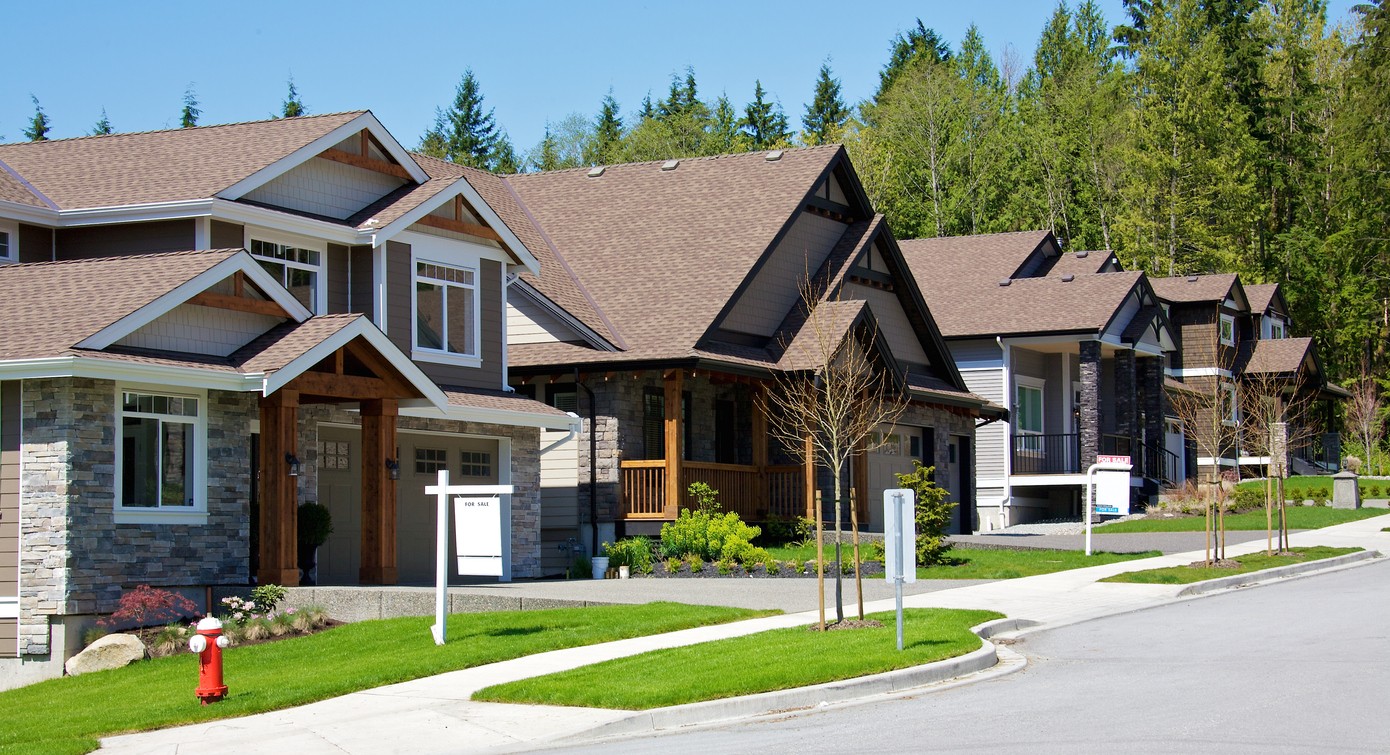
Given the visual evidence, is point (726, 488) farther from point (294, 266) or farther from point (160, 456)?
point (160, 456)

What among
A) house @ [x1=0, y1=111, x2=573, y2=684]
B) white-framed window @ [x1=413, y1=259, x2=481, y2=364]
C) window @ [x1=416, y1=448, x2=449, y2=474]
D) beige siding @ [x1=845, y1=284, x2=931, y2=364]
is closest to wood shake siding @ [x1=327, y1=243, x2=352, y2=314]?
house @ [x1=0, y1=111, x2=573, y2=684]

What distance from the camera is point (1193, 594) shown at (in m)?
21.5

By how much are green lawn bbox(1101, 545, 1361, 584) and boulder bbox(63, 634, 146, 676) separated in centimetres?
1337

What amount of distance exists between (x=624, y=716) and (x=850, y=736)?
2054 millimetres

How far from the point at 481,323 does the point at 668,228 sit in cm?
711

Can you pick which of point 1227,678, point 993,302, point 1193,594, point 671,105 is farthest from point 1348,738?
point 671,105

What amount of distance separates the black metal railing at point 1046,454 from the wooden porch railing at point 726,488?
42.8ft

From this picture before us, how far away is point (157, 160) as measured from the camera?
24.7 m

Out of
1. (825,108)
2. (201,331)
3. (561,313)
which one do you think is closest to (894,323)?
(561,313)

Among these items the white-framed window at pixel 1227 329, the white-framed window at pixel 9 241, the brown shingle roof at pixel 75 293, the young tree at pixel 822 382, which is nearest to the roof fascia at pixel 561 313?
the young tree at pixel 822 382

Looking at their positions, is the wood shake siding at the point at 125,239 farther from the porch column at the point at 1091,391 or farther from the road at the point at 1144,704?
the porch column at the point at 1091,391

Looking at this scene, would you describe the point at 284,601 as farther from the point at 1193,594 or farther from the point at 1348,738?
the point at 1348,738

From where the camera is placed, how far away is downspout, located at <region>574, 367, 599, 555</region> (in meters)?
27.5

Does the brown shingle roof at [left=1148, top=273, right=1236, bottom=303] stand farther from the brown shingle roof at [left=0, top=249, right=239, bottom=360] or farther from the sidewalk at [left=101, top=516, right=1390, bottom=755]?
the brown shingle roof at [left=0, top=249, right=239, bottom=360]
